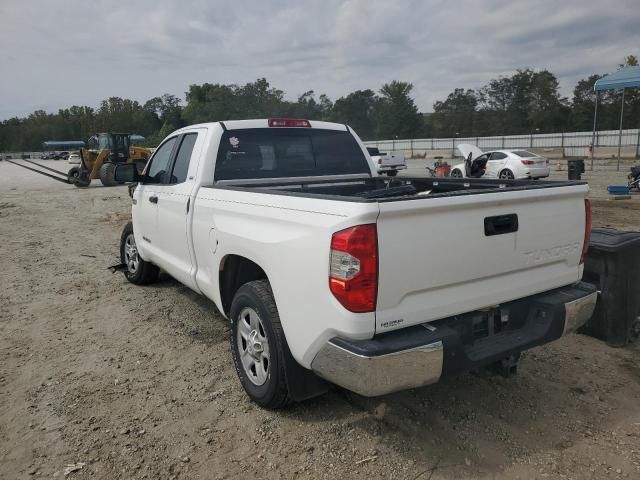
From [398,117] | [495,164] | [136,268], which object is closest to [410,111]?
[398,117]

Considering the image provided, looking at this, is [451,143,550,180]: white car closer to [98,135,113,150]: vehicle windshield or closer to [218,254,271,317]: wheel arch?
[98,135,113,150]: vehicle windshield

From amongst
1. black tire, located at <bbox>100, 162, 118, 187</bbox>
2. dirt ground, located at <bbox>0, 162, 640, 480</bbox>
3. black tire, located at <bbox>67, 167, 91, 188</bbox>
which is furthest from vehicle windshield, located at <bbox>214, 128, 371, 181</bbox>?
black tire, located at <bbox>67, 167, 91, 188</bbox>

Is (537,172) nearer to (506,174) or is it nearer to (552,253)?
(506,174)

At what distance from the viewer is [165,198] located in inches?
184

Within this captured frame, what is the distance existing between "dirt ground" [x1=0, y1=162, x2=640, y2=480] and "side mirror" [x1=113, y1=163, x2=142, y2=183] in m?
1.45

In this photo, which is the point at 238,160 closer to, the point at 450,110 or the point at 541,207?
the point at 541,207

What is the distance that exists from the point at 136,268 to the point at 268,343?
12.1 feet

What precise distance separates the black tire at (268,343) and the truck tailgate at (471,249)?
733mm

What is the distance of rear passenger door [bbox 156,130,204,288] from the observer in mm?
4230

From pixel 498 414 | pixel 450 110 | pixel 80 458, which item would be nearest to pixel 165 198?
pixel 80 458

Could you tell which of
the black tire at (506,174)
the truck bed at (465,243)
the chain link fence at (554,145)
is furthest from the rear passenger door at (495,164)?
the truck bed at (465,243)

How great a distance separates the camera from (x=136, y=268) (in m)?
6.15

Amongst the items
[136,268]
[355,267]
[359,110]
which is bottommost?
[136,268]

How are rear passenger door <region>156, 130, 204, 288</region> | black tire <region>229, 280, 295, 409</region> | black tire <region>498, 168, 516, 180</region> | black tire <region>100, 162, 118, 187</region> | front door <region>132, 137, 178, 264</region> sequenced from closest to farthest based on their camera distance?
1. black tire <region>229, 280, 295, 409</region>
2. rear passenger door <region>156, 130, 204, 288</region>
3. front door <region>132, 137, 178, 264</region>
4. black tire <region>498, 168, 516, 180</region>
5. black tire <region>100, 162, 118, 187</region>
